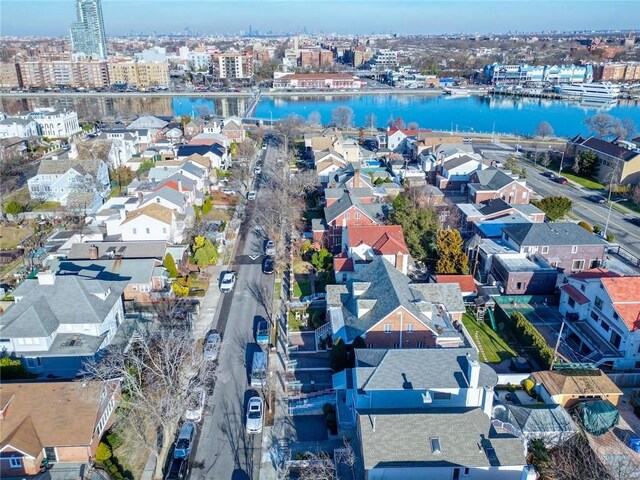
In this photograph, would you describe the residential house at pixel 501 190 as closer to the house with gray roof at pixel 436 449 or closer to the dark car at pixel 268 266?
the dark car at pixel 268 266

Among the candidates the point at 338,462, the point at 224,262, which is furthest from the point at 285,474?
the point at 224,262

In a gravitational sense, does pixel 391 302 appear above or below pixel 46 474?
above

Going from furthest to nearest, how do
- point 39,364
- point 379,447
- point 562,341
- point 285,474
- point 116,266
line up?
point 116,266, point 562,341, point 39,364, point 285,474, point 379,447

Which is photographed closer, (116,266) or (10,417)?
(10,417)

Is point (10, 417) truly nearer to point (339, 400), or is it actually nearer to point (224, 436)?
point (224, 436)

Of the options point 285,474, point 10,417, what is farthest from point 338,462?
point 10,417

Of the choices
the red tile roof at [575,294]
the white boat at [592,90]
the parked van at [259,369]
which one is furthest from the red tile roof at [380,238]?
the white boat at [592,90]

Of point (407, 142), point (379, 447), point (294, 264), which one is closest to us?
point (379, 447)
